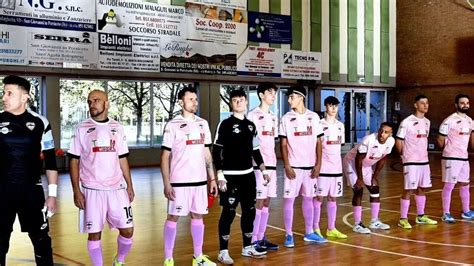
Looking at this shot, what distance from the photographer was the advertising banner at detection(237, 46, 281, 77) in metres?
20.8

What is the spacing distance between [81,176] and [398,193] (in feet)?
27.7

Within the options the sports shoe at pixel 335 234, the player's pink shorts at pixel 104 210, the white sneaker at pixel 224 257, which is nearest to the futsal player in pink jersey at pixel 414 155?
the sports shoe at pixel 335 234

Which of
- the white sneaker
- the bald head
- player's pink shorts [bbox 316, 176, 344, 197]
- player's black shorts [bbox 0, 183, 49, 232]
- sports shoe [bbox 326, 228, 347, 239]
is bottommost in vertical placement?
sports shoe [bbox 326, 228, 347, 239]

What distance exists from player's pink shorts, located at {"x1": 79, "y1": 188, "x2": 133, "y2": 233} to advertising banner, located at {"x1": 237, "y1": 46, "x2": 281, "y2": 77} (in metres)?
15.9

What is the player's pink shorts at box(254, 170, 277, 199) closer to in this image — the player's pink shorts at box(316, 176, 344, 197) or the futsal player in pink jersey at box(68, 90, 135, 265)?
the player's pink shorts at box(316, 176, 344, 197)

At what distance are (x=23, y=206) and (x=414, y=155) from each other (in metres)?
5.53

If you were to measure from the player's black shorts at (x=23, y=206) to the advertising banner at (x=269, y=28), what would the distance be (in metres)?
17.0

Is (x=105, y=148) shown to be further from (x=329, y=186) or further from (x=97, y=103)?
(x=329, y=186)

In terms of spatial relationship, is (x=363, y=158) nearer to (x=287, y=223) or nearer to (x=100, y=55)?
(x=287, y=223)

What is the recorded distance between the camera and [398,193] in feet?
39.3

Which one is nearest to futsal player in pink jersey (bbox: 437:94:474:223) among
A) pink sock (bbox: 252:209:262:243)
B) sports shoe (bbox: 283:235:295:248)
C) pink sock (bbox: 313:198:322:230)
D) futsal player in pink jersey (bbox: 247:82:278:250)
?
pink sock (bbox: 313:198:322:230)

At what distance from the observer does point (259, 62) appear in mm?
21234

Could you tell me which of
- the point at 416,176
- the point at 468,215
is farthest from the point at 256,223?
the point at 468,215

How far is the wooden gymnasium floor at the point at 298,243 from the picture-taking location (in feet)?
20.3
